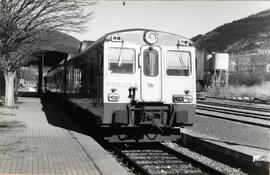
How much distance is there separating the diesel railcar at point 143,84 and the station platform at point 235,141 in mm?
774

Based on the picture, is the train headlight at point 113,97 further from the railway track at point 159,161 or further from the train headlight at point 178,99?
the train headlight at point 178,99

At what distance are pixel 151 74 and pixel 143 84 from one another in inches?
15.2

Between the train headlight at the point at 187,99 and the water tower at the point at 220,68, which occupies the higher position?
the water tower at the point at 220,68

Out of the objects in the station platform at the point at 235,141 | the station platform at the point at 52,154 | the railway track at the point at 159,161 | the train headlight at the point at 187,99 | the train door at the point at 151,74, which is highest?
the train door at the point at 151,74

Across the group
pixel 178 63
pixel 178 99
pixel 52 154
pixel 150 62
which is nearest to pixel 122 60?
pixel 150 62

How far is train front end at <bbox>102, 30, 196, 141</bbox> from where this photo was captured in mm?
11234

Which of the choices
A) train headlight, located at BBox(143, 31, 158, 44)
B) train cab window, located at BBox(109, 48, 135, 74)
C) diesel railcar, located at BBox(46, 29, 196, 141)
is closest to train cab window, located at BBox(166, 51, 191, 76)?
diesel railcar, located at BBox(46, 29, 196, 141)

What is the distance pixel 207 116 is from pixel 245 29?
9715 cm

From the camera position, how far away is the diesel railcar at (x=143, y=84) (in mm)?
11234

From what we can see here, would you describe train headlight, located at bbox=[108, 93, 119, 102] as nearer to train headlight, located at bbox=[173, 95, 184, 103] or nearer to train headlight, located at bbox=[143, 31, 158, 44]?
train headlight, located at bbox=[173, 95, 184, 103]

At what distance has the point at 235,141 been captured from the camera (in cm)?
1213

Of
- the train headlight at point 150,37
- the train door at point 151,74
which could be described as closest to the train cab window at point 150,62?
the train door at point 151,74

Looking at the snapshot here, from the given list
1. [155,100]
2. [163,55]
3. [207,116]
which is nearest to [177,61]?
[163,55]

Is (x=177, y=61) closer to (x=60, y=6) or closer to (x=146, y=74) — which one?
(x=146, y=74)
